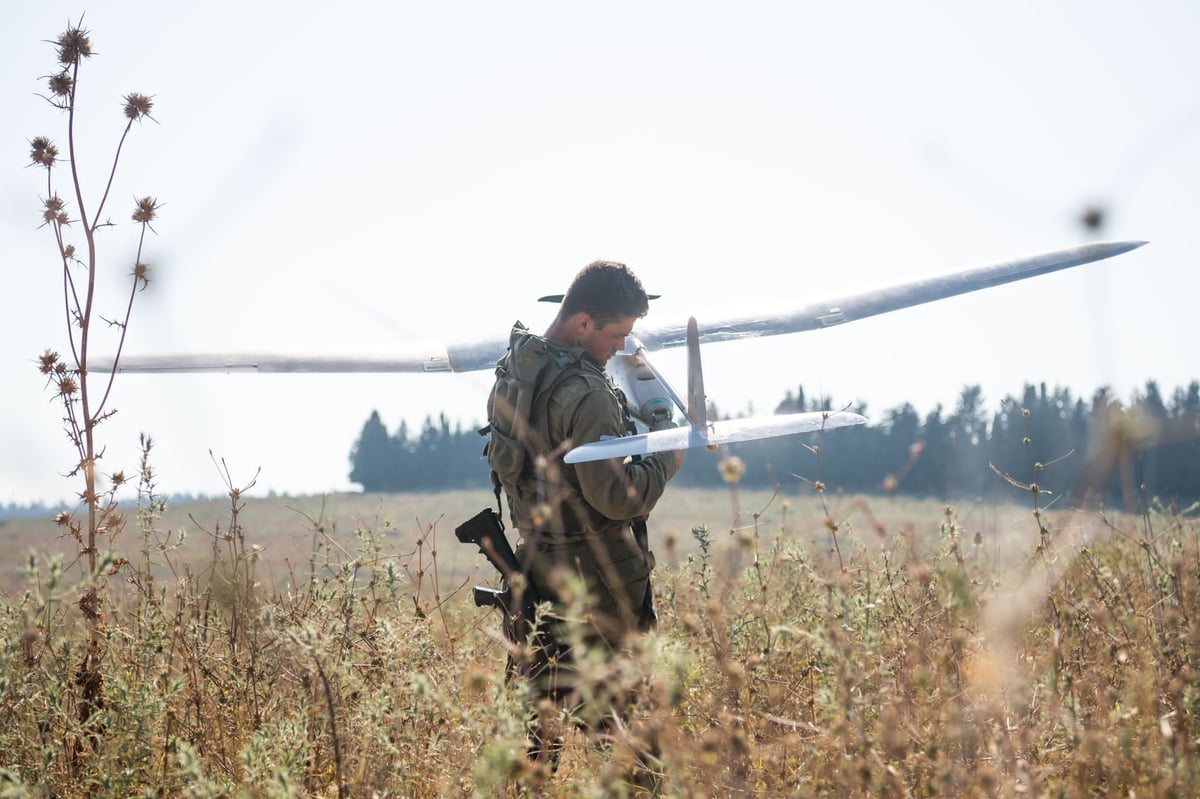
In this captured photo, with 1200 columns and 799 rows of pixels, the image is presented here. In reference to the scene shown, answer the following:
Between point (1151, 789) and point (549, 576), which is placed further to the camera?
point (549, 576)

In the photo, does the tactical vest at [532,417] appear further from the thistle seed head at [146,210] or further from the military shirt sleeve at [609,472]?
the thistle seed head at [146,210]

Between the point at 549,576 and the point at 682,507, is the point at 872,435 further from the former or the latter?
the point at 549,576

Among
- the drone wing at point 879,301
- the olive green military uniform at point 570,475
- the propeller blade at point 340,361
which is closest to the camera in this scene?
the olive green military uniform at point 570,475

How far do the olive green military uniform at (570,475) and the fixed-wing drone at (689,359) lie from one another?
20 cm

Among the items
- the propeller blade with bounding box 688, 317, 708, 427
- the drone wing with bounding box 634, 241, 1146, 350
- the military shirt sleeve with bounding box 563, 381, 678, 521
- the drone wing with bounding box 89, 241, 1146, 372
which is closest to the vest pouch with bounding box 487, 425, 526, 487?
the military shirt sleeve with bounding box 563, 381, 678, 521

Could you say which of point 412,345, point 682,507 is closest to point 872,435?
point 682,507

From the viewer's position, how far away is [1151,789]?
8.09 ft

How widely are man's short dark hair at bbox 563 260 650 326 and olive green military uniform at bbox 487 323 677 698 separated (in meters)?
0.22

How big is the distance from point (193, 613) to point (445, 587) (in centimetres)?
184

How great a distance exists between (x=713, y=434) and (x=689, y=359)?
1.03 m

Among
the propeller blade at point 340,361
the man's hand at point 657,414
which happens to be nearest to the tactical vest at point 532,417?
the man's hand at point 657,414

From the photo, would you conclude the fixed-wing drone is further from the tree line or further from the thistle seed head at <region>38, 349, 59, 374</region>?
the tree line

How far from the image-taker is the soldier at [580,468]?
12.3 feet

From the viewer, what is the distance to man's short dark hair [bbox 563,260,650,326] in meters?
4.06
